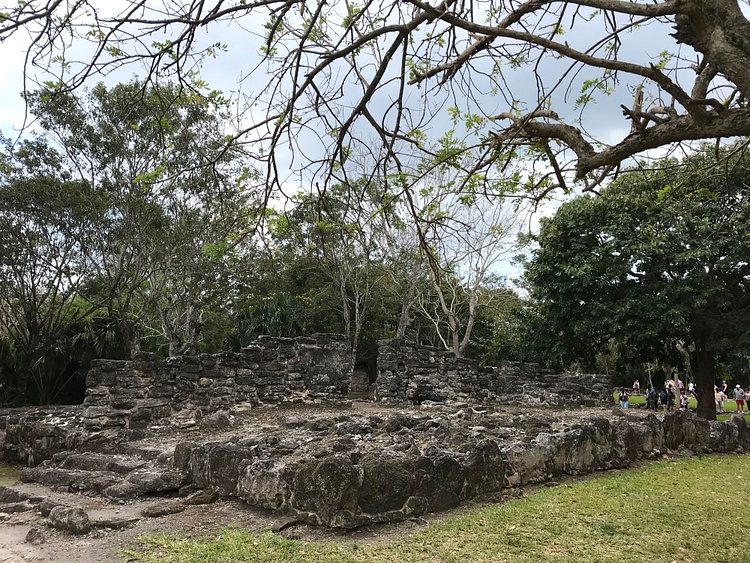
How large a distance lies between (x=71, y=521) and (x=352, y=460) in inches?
90.7

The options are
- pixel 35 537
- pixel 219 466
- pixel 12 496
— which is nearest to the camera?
pixel 35 537

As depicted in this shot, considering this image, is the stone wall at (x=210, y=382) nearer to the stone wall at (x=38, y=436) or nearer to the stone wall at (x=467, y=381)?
the stone wall at (x=38, y=436)

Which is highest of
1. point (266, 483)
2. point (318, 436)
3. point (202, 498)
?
point (318, 436)

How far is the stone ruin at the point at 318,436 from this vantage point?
4.89 m

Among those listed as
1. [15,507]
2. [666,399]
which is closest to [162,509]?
[15,507]

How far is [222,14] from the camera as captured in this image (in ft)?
10.0

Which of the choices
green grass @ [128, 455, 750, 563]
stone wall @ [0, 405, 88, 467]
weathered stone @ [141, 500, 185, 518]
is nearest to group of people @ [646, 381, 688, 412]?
green grass @ [128, 455, 750, 563]

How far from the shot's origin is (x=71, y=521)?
4480mm

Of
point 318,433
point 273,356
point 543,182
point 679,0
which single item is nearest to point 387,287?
point 273,356

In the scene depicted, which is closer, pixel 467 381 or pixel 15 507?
pixel 15 507

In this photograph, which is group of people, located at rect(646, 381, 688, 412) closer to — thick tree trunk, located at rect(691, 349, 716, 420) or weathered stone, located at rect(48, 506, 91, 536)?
thick tree trunk, located at rect(691, 349, 716, 420)

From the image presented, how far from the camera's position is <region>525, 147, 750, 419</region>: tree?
13.1 meters

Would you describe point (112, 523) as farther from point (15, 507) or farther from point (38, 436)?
point (38, 436)

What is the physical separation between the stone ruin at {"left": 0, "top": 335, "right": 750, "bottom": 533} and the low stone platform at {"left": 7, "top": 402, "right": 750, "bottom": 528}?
0.02 m
